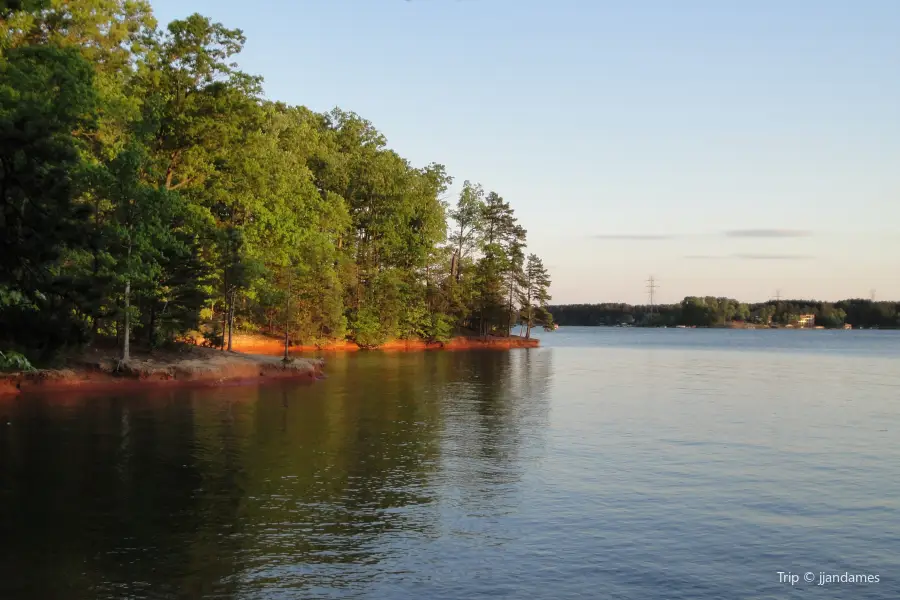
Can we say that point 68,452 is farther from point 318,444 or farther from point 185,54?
point 185,54

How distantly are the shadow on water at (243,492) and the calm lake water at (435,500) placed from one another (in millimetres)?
79

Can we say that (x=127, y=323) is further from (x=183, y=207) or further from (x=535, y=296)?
(x=535, y=296)

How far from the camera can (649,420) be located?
33531 millimetres

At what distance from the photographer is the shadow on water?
12.7 metres

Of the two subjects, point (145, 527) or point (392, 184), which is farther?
point (392, 184)

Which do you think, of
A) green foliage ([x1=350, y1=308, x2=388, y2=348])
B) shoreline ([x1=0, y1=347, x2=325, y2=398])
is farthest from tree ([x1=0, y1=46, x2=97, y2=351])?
green foliage ([x1=350, y1=308, x2=388, y2=348])

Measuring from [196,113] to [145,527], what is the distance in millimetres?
41560

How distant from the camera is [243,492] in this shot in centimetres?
1822

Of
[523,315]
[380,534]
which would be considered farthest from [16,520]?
[523,315]

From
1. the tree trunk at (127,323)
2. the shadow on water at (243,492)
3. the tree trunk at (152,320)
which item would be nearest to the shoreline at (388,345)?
the tree trunk at (152,320)

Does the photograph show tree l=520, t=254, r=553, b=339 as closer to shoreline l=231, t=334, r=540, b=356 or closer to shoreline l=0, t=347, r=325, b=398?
shoreline l=231, t=334, r=540, b=356

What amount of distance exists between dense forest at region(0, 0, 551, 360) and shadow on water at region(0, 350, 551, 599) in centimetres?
373

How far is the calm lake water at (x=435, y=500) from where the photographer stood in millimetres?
12805

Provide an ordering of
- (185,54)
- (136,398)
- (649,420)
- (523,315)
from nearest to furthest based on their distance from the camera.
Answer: (649,420) < (136,398) < (185,54) < (523,315)
